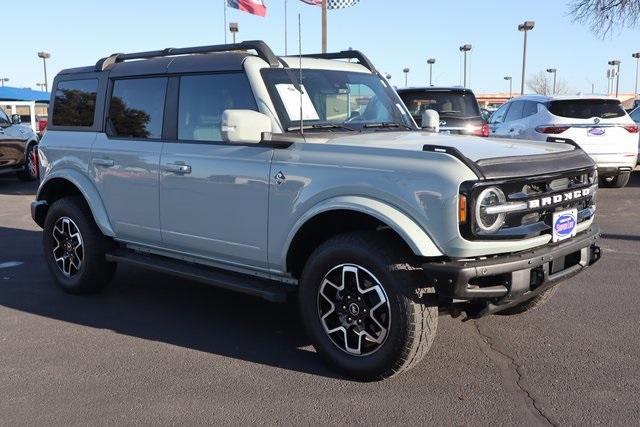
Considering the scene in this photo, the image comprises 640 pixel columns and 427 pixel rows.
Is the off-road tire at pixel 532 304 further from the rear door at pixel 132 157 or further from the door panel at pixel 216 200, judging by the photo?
the rear door at pixel 132 157

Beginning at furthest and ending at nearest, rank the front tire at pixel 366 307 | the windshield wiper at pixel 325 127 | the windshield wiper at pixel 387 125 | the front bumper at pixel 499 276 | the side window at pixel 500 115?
1. the side window at pixel 500 115
2. the windshield wiper at pixel 387 125
3. the windshield wiper at pixel 325 127
4. the front tire at pixel 366 307
5. the front bumper at pixel 499 276

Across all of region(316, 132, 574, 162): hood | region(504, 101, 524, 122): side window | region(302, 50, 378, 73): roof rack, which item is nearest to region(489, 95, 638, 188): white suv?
region(504, 101, 524, 122): side window

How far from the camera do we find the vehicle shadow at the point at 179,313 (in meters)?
4.50

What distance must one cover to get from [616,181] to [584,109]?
2.17 metres

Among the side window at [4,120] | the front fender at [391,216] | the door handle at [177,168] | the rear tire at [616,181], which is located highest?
the side window at [4,120]

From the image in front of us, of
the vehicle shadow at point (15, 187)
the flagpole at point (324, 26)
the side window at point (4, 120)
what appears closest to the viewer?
the vehicle shadow at point (15, 187)

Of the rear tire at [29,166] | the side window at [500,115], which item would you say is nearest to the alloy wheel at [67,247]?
the side window at [500,115]

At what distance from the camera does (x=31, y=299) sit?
18.9ft

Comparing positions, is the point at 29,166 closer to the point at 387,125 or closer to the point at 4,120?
the point at 4,120

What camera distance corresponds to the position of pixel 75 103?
590 cm

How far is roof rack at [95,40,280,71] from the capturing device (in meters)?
4.63

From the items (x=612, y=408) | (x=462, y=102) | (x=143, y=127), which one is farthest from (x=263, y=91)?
(x=462, y=102)

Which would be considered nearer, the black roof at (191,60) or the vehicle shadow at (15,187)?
the black roof at (191,60)

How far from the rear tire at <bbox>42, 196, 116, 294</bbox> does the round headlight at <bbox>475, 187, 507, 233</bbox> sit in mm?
3463
